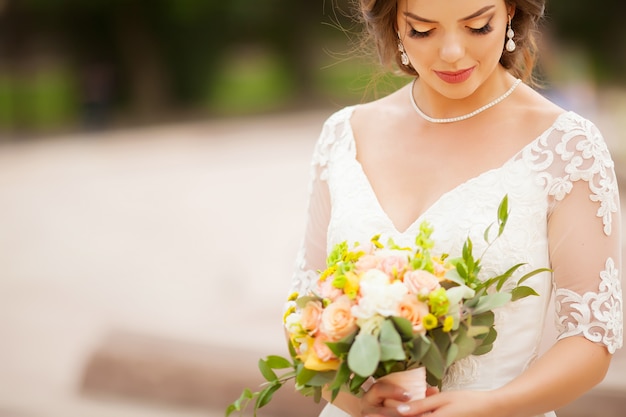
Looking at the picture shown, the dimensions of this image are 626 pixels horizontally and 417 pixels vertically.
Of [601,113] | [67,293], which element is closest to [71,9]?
[601,113]

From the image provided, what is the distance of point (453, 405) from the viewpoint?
2551mm

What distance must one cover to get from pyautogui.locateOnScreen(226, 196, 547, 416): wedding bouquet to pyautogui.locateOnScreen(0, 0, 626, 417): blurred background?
39.1 inches

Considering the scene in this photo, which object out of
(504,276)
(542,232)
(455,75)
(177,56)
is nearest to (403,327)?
(504,276)

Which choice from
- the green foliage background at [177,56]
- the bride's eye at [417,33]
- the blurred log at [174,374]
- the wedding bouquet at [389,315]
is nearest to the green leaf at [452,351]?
the wedding bouquet at [389,315]

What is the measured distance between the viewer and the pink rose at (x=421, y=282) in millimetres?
2410

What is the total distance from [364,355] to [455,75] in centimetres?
88

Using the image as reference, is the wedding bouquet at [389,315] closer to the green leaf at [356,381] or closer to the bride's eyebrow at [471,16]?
the green leaf at [356,381]

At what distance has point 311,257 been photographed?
10.7 feet

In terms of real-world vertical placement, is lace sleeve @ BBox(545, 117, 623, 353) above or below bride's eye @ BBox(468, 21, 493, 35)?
below

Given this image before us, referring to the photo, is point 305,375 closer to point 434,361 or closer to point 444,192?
point 434,361

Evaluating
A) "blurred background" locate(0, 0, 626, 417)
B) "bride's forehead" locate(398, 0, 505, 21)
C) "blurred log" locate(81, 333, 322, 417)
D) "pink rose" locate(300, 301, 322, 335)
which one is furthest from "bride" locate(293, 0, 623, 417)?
"blurred log" locate(81, 333, 322, 417)

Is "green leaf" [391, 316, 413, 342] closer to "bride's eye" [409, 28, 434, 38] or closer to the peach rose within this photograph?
the peach rose

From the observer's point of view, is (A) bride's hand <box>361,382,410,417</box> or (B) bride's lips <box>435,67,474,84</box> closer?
(A) bride's hand <box>361,382,410,417</box>

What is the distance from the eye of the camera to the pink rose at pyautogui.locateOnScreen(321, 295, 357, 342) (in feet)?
7.93
